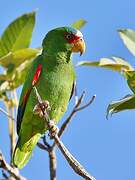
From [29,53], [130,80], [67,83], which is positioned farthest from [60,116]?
[130,80]

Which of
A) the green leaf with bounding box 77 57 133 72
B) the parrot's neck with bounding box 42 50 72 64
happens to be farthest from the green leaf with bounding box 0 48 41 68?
the green leaf with bounding box 77 57 133 72

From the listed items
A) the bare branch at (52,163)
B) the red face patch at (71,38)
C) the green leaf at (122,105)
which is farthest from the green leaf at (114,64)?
the red face patch at (71,38)

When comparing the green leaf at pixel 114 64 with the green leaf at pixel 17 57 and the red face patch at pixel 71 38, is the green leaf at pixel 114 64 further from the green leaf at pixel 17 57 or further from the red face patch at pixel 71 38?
the red face patch at pixel 71 38

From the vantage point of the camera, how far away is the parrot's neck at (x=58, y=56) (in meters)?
3.09

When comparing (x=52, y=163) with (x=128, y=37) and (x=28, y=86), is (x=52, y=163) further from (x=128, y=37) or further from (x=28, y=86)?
(x=28, y=86)

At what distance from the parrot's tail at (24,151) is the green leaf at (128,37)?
1.09m

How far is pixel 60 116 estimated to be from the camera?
2.97 meters

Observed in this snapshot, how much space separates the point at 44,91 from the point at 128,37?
920 millimetres

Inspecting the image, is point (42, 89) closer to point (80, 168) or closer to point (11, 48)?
point (11, 48)

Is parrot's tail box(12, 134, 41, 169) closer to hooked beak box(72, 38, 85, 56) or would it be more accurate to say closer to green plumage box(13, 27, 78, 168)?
green plumage box(13, 27, 78, 168)

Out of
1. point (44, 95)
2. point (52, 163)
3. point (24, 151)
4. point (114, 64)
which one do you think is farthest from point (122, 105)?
point (24, 151)

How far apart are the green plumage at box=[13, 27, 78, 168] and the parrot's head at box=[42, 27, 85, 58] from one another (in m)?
0.03

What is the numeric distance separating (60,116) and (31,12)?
0.75 meters

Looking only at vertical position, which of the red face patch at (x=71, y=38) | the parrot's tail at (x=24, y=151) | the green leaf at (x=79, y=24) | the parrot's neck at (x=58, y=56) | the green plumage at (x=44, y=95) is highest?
the green leaf at (x=79, y=24)
